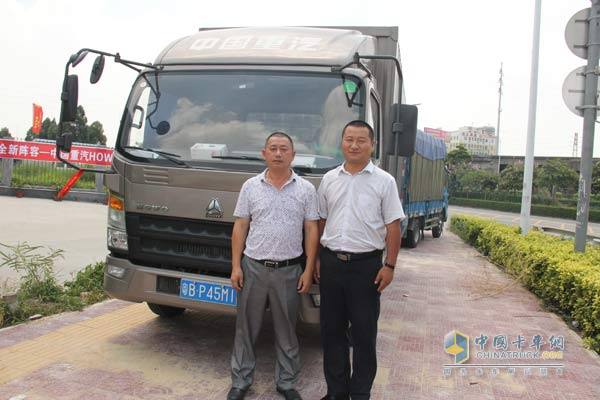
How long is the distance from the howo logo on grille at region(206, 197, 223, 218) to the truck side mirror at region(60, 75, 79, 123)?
1231 millimetres

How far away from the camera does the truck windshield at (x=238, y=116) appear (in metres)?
3.66

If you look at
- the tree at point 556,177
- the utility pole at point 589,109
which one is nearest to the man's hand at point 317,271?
the utility pole at point 589,109

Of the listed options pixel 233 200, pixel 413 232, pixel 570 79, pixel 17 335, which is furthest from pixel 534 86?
pixel 17 335

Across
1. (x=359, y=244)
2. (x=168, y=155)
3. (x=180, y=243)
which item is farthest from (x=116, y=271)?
(x=359, y=244)

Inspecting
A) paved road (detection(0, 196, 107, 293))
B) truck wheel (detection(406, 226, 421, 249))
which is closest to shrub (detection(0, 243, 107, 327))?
paved road (detection(0, 196, 107, 293))

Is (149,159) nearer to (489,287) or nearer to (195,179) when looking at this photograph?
(195,179)

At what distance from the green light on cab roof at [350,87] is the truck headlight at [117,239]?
196cm

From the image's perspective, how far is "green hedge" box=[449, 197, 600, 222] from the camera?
34.2 m

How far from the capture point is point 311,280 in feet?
10.7

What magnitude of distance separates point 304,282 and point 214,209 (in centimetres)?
82

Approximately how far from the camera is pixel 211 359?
156 inches

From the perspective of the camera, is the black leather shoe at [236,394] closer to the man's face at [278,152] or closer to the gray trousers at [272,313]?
the gray trousers at [272,313]

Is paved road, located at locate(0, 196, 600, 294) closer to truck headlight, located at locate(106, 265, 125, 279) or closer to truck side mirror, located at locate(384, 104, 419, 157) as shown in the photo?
truck headlight, located at locate(106, 265, 125, 279)

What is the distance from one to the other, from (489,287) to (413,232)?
4673 mm
